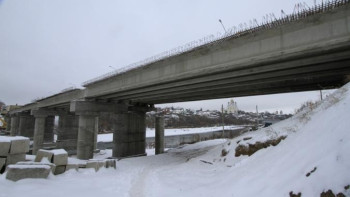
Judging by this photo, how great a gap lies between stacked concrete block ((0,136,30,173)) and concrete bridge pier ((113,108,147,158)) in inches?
689

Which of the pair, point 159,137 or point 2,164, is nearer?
point 2,164

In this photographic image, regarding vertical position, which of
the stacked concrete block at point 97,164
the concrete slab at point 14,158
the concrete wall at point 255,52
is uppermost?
the concrete wall at point 255,52

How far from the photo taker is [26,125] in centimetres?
6272

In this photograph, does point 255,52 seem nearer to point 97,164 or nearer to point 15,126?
point 97,164

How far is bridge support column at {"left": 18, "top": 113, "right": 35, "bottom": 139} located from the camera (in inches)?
2431

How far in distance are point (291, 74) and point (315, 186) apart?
40.2 feet

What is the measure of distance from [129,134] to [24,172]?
2072cm

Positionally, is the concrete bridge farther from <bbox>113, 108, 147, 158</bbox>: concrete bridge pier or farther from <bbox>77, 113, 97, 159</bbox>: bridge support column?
<bbox>113, 108, 147, 158</bbox>: concrete bridge pier

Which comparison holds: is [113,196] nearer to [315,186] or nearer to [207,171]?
[207,171]

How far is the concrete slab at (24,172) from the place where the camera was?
8.21m

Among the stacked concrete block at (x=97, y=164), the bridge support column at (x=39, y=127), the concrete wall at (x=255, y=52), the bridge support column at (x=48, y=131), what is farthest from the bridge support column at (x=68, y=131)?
the stacked concrete block at (x=97, y=164)

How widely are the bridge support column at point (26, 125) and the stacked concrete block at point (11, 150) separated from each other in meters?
61.5

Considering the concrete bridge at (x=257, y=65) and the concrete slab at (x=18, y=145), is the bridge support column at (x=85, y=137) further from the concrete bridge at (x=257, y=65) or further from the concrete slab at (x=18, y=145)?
the concrete slab at (x=18, y=145)

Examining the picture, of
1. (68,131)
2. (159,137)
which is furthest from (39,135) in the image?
(159,137)
